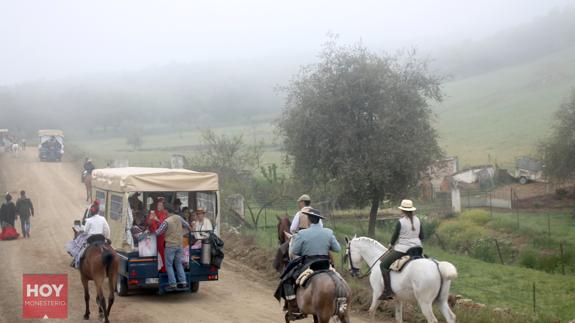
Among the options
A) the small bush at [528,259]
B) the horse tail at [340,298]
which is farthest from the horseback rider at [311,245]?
the small bush at [528,259]

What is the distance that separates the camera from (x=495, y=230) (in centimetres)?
3086

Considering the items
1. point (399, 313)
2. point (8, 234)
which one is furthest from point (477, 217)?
point (399, 313)

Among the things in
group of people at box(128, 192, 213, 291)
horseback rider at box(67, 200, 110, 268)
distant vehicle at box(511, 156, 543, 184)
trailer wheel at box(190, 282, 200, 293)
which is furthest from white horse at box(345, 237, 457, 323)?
distant vehicle at box(511, 156, 543, 184)

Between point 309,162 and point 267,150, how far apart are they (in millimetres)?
53929

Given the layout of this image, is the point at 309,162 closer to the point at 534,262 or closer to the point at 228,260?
the point at 228,260

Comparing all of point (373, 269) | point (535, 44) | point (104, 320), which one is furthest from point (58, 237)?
point (535, 44)

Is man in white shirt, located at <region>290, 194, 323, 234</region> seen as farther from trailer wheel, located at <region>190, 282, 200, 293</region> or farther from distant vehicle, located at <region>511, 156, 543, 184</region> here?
distant vehicle, located at <region>511, 156, 543, 184</region>

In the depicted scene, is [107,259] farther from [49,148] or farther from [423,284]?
[49,148]

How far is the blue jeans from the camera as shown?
14.9m

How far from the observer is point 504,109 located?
101m

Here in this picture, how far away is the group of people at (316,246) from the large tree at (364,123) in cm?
1233

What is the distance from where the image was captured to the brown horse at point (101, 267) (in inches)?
532

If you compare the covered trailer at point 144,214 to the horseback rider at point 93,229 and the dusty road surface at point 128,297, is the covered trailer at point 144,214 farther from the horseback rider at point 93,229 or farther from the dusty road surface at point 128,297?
the horseback rider at point 93,229

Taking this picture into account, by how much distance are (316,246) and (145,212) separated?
21.1 ft
